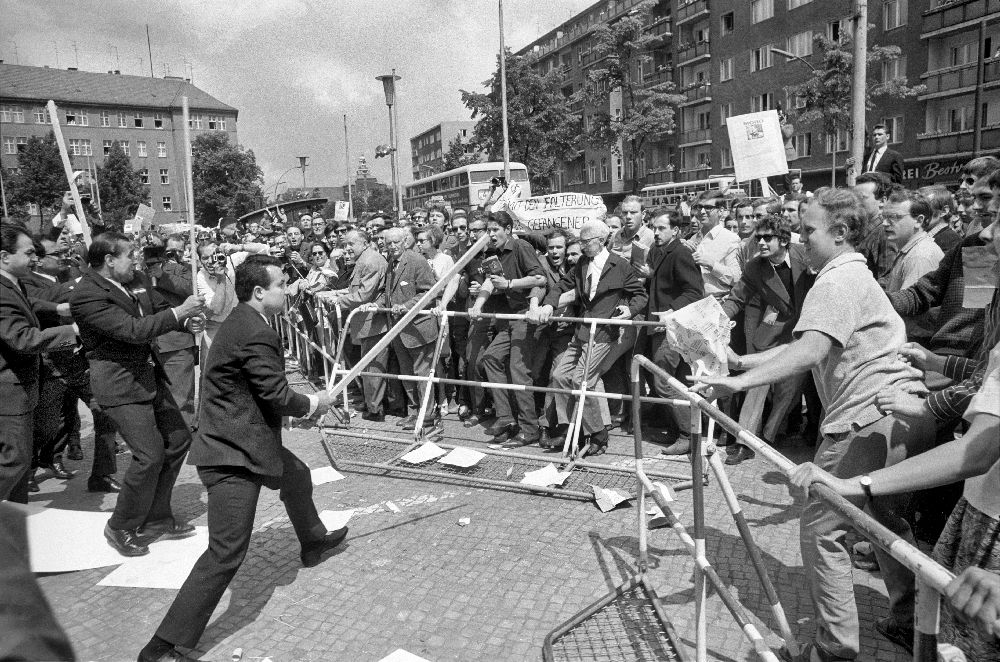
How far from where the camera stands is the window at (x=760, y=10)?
41.3 m

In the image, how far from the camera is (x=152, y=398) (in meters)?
5.22

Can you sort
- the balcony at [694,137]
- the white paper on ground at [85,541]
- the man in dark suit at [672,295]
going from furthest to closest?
the balcony at [694,137]
the man in dark suit at [672,295]
the white paper on ground at [85,541]

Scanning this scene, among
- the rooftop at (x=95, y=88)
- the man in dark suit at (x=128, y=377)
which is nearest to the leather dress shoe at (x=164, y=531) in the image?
the man in dark suit at (x=128, y=377)

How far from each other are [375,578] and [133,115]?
108 metres

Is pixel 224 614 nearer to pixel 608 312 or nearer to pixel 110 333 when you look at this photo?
pixel 110 333

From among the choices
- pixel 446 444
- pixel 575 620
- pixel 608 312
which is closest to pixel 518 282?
pixel 608 312

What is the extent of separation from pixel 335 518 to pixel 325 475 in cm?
112

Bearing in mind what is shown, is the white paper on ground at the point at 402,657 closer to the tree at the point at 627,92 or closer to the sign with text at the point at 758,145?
the sign with text at the point at 758,145

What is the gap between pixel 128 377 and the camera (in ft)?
16.8

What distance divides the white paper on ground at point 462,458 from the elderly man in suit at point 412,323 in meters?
1.23

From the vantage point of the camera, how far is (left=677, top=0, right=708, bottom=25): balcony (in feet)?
156

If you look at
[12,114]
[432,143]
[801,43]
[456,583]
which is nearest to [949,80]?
[801,43]

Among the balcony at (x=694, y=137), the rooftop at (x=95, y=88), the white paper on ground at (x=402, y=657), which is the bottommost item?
the white paper on ground at (x=402, y=657)

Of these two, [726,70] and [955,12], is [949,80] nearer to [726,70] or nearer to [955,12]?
[955,12]
